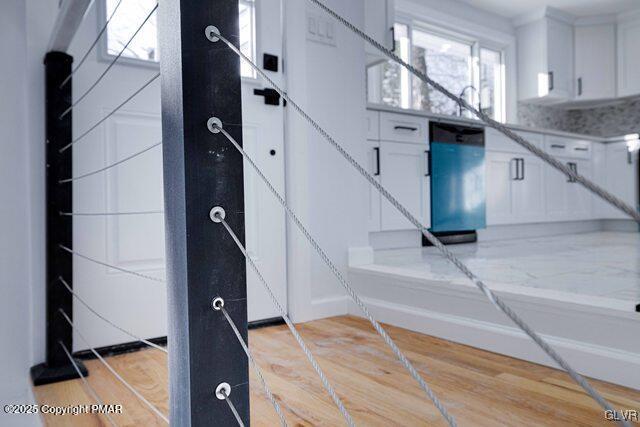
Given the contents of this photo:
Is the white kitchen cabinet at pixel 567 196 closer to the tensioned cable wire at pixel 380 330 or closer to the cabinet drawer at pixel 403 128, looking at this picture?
the cabinet drawer at pixel 403 128

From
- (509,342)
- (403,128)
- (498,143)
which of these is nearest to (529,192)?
(498,143)

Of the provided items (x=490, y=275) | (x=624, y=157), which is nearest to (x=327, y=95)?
(x=490, y=275)

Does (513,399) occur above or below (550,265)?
below

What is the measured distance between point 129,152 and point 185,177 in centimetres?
123

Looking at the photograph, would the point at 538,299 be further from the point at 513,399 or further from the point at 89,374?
the point at 89,374

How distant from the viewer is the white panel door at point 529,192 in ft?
12.9

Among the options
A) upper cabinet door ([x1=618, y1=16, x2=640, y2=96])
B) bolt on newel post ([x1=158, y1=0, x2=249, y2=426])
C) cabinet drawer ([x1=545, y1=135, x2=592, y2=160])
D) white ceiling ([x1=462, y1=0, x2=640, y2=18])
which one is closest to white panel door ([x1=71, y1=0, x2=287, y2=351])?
bolt on newel post ([x1=158, y1=0, x2=249, y2=426])

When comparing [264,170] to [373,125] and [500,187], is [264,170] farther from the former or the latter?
[500,187]

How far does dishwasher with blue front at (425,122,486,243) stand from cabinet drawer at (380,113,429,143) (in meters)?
0.08

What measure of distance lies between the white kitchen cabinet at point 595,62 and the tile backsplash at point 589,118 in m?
0.31

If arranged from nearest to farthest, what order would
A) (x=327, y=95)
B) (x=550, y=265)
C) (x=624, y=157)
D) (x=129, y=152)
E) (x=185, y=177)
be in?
(x=185, y=177) < (x=129, y=152) < (x=327, y=95) < (x=550, y=265) < (x=624, y=157)

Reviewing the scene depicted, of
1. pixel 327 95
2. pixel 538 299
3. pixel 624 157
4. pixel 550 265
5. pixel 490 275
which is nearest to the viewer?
pixel 538 299

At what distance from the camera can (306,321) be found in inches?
79.4

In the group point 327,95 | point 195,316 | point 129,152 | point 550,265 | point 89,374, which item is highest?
point 327,95
